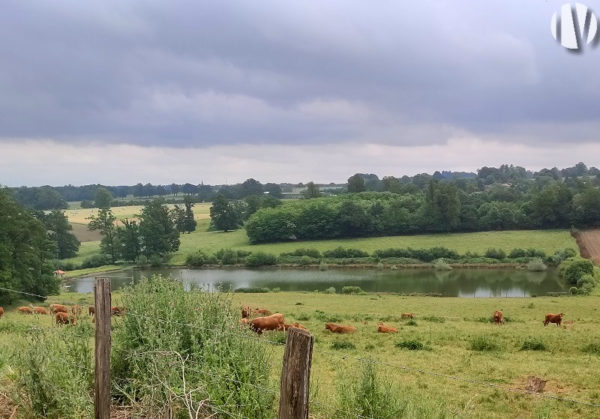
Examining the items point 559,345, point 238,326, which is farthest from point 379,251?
point 238,326

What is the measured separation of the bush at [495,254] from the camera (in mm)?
76000

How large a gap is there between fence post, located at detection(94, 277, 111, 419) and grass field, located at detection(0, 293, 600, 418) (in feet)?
9.20

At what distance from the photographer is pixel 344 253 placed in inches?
3332

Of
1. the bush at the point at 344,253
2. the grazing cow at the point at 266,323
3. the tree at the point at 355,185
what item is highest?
the tree at the point at 355,185

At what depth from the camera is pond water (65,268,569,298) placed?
2099 inches

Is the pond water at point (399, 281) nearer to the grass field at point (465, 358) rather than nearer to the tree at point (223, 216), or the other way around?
the grass field at point (465, 358)

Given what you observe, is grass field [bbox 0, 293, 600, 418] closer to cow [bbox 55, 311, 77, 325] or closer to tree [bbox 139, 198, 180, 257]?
cow [bbox 55, 311, 77, 325]

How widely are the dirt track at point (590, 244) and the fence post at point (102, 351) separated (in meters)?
67.3

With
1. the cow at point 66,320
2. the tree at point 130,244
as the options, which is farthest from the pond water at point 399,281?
the cow at point 66,320

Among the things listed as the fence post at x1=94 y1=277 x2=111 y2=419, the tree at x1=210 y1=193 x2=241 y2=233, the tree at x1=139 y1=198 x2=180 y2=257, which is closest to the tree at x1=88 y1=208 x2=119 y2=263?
the tree at x1=139 y1=198 x2=180 y2=257

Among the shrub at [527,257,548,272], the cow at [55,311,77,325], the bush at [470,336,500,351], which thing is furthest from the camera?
the shrub at [527,257,548,272]

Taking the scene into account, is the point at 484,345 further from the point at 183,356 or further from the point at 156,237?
the point at 156,237

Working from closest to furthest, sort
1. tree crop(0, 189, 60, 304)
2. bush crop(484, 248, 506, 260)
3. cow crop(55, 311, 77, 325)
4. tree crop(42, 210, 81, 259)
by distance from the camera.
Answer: cow crop(55, 311, 77, 325)
tree crop(0, 189, 60, 304)
bush crop(484, 248, 506, 260)
tree crop(42, 210, 81, 259)

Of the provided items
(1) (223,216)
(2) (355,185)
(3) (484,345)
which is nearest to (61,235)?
(1) (223,216)
